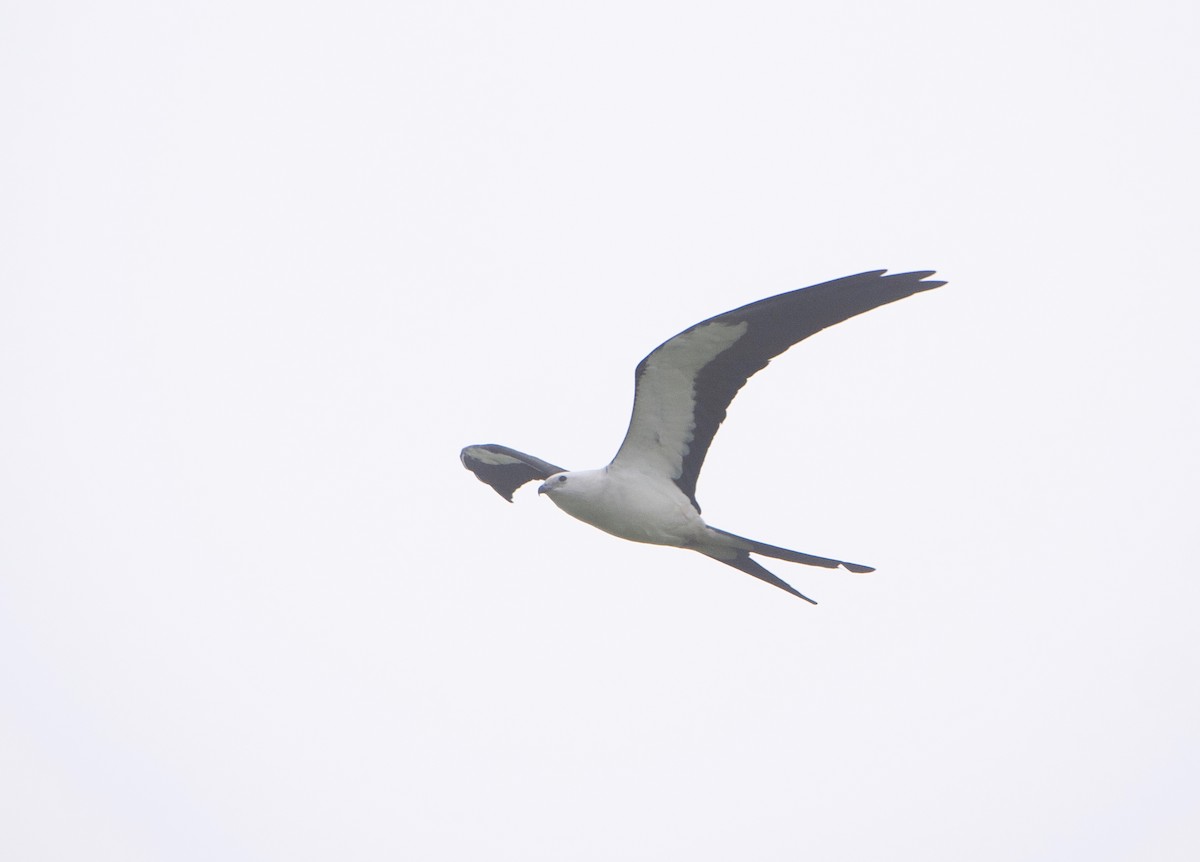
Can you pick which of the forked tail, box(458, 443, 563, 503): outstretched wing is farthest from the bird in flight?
box(458, 443, 563, 503): outstretched wing

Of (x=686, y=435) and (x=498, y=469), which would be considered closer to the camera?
(x=686, y=435)

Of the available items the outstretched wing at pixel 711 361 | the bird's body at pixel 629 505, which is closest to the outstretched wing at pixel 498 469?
the bird's body at pixel 629 505

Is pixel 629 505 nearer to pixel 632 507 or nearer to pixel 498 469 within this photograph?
pixel 632 507

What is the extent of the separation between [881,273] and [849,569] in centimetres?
168

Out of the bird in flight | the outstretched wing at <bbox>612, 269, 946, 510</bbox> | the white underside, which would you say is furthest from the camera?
the white underside

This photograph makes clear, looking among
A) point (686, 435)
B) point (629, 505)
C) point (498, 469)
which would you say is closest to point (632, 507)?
point (629, 505)

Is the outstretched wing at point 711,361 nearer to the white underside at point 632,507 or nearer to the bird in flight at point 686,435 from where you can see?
the bird in flight at point 686,435

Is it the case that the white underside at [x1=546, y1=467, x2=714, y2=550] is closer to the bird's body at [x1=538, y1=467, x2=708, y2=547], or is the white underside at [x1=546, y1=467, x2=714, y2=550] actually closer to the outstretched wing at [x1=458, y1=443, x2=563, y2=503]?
the bird's body at [x1=538, y1=467, x2=708, y2=547]

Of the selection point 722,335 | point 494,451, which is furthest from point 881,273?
point 494,451

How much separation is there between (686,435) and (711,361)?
61cm

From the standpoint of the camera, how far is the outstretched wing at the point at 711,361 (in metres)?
6.40

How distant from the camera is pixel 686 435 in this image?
7.46 m

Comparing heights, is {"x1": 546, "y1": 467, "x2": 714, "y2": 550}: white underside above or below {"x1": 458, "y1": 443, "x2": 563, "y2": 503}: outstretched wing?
below

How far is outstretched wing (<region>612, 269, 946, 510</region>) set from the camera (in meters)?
6.40
